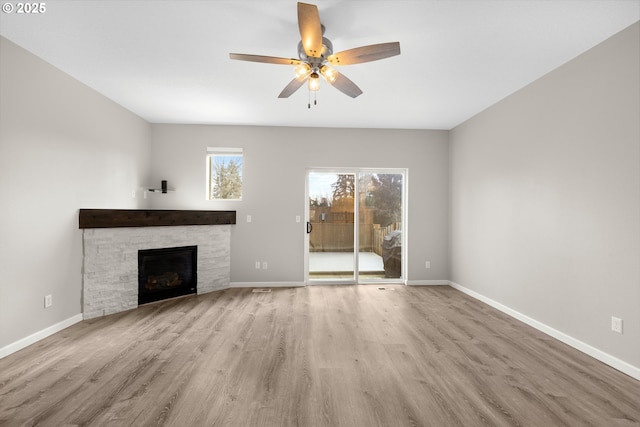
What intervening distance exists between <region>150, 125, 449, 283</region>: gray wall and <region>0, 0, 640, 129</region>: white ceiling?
107 cm

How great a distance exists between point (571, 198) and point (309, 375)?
2964 mm

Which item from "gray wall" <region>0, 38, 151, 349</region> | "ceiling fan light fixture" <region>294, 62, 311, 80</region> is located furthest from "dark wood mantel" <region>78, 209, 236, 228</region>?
"ceiling fan light fixture" <region>294, 62, 311, 80</region>

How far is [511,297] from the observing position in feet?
11.9

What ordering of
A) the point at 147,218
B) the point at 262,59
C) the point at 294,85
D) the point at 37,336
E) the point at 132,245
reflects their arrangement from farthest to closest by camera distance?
the point at 147,218 < the point at 132,245 < the point at 37,336 < the point at 294,85 < the point at 262,59

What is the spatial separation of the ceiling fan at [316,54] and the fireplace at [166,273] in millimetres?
3151

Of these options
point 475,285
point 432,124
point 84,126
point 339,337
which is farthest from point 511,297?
point 84,126

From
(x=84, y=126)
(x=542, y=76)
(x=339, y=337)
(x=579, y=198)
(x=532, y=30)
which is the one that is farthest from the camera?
(x=84, y=126)

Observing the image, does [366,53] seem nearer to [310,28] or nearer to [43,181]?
[310,28]

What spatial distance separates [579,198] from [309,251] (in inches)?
143

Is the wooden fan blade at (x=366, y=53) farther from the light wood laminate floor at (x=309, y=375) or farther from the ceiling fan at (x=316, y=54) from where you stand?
the light wood laminate floor at (x=309, y=375)

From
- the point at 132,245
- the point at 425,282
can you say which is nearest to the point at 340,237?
the point at 425,282

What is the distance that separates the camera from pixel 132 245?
12.8 feet

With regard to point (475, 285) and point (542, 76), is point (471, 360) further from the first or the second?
point (542, 76)

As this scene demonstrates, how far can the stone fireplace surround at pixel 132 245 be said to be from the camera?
11.3ft
